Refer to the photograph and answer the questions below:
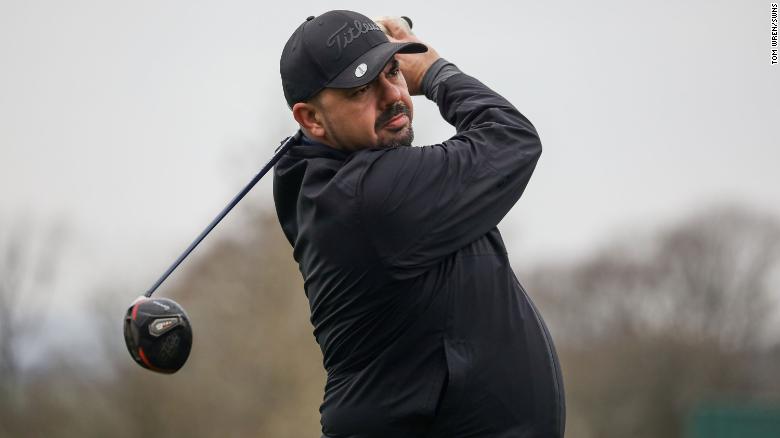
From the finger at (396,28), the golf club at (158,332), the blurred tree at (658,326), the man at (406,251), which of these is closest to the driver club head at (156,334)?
the golf club at (158,332)

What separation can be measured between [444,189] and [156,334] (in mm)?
1206

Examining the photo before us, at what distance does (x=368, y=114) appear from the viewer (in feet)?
13.9

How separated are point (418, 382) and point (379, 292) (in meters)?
0.32

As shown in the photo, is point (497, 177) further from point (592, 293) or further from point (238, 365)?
point (592, 293)

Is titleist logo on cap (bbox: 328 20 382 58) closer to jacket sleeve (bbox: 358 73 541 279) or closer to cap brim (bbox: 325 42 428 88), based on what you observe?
cap brim (bbox: 325 42 428 88)

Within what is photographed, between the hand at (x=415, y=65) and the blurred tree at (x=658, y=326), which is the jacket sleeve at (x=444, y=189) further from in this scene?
the blurred tree at (x=658, y=326)

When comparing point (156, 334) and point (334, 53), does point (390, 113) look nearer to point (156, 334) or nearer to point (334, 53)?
point (334, 53)

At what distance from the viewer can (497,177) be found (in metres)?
4.16

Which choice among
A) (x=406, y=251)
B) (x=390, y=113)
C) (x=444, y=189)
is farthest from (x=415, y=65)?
(x=406, y=251)

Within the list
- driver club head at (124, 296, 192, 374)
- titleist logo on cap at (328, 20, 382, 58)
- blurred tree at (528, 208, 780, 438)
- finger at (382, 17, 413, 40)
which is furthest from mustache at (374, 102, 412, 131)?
blurred tree at (528, 208, 780, 438)

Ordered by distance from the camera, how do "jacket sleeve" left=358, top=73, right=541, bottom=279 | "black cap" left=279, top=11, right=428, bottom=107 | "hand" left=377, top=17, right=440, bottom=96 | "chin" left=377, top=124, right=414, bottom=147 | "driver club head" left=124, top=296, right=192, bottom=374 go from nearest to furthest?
"jacket sleeve" left=358, top=73, right=541, bottom=279
"black cap" left=279, top=11, right=428, bottom=107
"chin" left=377, top=124, right=414, bottom=147
"driver club head" left=124, top=296, right=192, bottom=374
"hand" left=377, top=17, right=440, bottom=96

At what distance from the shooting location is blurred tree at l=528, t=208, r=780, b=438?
38250 mm

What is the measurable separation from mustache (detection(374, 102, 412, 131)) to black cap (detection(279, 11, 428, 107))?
168 millimetres

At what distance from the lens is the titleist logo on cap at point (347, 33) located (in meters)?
4.21
